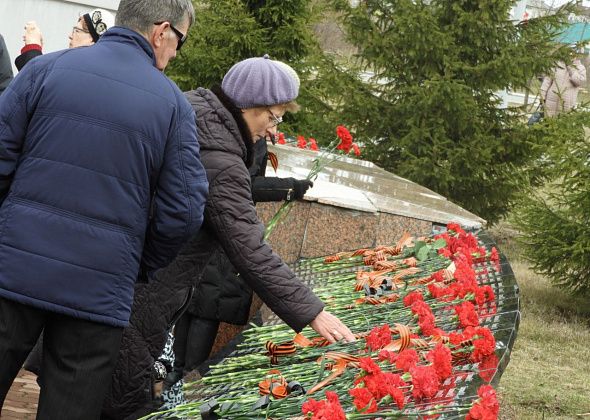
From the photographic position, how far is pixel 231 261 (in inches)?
118

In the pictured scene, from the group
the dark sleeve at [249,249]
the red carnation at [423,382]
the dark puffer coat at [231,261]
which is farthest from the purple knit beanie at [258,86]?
the red carnation at [423,382]

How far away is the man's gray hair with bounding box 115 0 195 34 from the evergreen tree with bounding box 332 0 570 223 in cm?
740

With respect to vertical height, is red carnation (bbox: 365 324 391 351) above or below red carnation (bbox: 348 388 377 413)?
below

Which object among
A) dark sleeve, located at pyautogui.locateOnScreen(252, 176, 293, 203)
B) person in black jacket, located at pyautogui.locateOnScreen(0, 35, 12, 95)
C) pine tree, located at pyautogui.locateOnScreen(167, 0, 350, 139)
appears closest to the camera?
dark sleeve, located at pyautogui.locateOnScreen(252, 176, 293, 203)

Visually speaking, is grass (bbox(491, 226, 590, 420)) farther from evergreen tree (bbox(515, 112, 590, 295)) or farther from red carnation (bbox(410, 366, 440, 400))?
red carnation (bbox(410, 366, 440, 400))

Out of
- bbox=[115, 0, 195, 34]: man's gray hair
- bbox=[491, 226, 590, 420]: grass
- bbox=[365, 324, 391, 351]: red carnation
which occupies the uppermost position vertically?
bbox=[115, 0, 195, 34]: man's gray hair

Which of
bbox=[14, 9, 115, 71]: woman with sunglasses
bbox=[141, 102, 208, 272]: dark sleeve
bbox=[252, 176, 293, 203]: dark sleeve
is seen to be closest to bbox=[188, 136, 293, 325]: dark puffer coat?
bbox=[252, 176, 293, 203]: dark sleeve

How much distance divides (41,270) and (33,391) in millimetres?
2571

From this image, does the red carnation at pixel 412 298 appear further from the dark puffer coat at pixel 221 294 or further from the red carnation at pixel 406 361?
the red carnation at pixel 406 361

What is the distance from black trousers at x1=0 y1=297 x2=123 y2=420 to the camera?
2553 mm

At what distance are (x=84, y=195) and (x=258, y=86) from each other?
2.77 ft

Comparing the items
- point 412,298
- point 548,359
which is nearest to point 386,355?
point 412,298

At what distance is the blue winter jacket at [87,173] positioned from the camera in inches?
98.6

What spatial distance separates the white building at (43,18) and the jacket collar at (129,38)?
28.6ft
